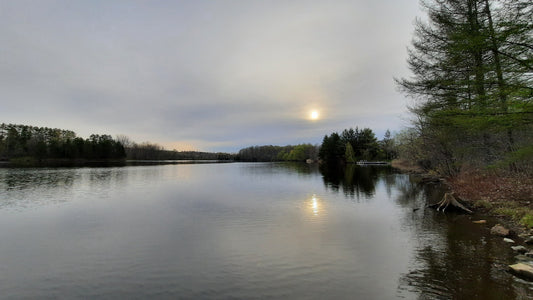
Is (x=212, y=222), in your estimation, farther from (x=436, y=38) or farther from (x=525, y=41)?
(x=436, y=38)

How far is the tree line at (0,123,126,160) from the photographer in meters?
84.2

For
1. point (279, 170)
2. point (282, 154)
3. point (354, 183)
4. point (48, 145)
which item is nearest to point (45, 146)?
point (48, 145)

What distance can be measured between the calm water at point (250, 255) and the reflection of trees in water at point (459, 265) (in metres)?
0.03

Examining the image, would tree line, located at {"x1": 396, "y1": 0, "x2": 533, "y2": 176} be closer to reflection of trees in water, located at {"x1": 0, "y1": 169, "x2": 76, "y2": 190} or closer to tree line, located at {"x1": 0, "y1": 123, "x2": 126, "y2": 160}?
reflection of trees in water, located at {"x1": 0, "y1": 169, "x2": 76, "y2": 190}

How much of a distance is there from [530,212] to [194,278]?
45.4 feet

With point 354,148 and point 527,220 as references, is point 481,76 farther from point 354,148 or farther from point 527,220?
point 354,148

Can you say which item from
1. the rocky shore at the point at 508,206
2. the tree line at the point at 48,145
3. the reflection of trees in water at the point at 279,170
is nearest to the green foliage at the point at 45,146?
the tree line at the point at 48,145

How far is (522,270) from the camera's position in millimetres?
6641

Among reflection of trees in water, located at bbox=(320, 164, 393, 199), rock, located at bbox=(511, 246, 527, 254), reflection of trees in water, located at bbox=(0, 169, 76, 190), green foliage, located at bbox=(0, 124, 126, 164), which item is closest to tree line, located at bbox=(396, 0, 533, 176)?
rock, located at bbox=(511, 246, 527, 254)

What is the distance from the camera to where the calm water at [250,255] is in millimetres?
6562

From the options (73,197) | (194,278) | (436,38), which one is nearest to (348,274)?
(194,278)

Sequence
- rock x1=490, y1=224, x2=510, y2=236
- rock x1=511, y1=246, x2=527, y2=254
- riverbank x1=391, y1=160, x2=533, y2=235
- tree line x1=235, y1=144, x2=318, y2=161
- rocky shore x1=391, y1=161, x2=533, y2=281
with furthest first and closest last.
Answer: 1. tree line x1=235, y1=144, x2=318, y2=161
2. riverbank x1=391, y1=160, x2=533, y2=235
3. rock x1=490, y1=224, x2=510, y2=236
4. rock x1=511, y1=246, x2=527, y2=254
5. rocky shore x1=391, y1=161, x2=533, y2=281

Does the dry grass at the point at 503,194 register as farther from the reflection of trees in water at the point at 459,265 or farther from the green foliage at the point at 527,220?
the reflection of trees in water at the point at 459,265

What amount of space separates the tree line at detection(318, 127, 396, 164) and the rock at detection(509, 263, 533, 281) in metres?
93.0
